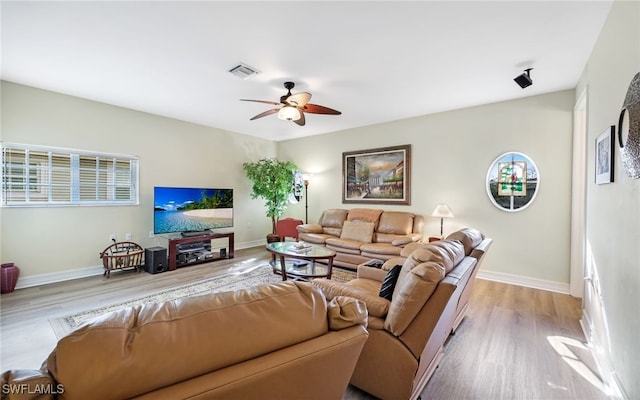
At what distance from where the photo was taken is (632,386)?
61.3 inches

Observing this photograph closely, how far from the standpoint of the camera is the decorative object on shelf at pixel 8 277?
10.8ft

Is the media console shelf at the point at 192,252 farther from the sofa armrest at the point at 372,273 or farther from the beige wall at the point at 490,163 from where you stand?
the beige wall at the point at 490,163

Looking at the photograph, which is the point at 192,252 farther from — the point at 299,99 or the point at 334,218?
the point at 299,99

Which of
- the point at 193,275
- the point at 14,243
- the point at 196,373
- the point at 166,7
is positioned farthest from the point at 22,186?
the point at 196,373

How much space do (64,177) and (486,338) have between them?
216 inches

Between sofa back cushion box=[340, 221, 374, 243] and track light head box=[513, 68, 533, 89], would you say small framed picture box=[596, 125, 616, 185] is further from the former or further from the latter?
sofa back cushion box=[340, 221, 374, 243]

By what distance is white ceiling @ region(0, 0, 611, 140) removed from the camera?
2.11 m

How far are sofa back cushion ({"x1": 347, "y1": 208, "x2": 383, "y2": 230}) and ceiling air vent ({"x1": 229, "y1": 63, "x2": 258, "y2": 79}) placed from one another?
307cm

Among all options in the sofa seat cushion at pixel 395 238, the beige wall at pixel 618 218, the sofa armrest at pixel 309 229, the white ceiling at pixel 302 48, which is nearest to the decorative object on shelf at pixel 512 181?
the white ceiling at pixel 302 48

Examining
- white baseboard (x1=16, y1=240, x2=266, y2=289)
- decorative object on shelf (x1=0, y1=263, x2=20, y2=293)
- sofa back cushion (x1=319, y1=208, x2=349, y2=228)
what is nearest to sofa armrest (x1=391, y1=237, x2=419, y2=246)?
sofa back cushion (x1=319, y1=208, x2=349, y2=228)

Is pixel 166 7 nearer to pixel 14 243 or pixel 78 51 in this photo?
pixel 78 51

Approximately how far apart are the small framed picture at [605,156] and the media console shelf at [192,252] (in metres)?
5.06

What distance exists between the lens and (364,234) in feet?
15.6

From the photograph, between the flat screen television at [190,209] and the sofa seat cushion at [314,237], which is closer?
the flat screen television at [190,209]
